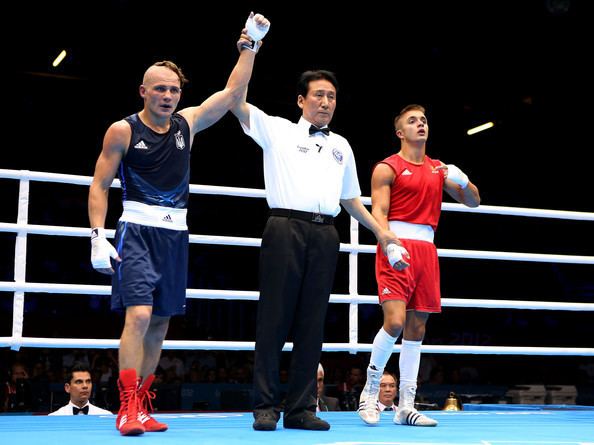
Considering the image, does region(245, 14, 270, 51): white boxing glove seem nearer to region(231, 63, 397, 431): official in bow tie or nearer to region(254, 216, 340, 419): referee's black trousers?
region(231, 63, 397, 431): official in bow tie

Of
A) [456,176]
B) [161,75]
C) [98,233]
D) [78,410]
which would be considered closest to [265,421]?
[98,233]

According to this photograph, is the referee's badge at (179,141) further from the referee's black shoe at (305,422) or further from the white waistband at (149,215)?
the referee's black shoe at (305,422)

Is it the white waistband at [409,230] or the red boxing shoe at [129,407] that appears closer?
the red boxing shoe at [129,407]

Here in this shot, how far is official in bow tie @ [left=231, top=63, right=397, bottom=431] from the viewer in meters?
3.68

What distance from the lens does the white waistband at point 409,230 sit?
4.24 m

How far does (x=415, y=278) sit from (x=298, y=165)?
2.89 feet

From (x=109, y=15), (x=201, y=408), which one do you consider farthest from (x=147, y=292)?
(x=109, y=15)

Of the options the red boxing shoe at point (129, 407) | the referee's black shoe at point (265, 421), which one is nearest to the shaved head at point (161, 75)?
the red boxing shoe at point (129, 407)

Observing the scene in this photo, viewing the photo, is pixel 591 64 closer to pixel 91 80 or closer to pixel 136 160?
pixel 91 80

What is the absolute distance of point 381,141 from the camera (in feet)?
48.3

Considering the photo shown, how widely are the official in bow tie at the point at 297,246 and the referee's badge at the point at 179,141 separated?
1.00 ft

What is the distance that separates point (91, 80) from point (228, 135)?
101 inches

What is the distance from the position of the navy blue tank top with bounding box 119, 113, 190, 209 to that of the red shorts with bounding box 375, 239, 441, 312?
1099mm

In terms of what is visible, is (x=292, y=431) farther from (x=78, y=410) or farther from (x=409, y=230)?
(x=78, y=410)
